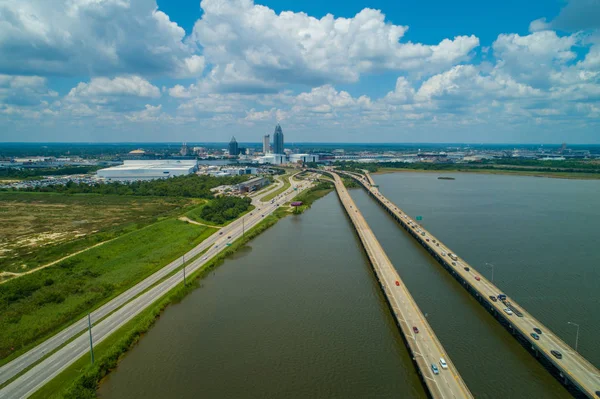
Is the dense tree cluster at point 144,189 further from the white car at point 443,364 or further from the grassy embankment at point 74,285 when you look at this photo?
the white car at point 443,364

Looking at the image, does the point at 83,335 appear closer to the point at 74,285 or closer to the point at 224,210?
the point at 74,285

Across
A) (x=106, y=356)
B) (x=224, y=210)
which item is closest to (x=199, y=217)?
(x=224, y=210)

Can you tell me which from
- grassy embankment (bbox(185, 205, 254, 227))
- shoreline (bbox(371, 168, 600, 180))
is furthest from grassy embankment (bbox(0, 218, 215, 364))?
shoreline (bbox(371, 168, 600, 180))

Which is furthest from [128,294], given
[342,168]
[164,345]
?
[342,168]

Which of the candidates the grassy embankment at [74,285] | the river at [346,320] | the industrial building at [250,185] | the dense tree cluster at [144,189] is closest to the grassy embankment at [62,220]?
the grassy embankment at [74,285]

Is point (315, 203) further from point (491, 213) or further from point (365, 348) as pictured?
point (365, 348)

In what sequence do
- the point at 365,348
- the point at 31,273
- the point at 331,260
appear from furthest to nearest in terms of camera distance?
the point at 331,260 < the point at 31,273 < the point at 365,348
